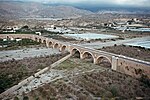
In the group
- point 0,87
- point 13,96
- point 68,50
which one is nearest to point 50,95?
point 13,96

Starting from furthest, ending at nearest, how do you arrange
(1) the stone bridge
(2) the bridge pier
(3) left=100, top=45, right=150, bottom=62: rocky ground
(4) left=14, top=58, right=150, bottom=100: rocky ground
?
1. (3) left=100, top=45, right=150, bottom=62: rocky ground
2. (2) the bridge pier
3. (1) the stone bridge
4. (4) left=14, top=58, right=150, bottom=100: rocky ground

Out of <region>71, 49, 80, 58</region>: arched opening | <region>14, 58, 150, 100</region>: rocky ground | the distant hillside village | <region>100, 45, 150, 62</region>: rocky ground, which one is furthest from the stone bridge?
the distant hillside village

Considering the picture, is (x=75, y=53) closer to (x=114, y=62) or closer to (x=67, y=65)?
(x=67, y=65)

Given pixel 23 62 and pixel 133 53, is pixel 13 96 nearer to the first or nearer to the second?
pixel 23 62

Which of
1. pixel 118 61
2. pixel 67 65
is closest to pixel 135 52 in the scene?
pixel 118 61

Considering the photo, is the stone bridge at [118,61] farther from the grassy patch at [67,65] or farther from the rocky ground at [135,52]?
the rocky ground at [135,52]

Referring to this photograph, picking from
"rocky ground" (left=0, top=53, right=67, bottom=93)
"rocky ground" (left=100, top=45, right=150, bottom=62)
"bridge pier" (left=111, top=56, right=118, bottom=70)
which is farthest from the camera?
"rocky ground" (left=100, top=45, right=150, bottom=62)

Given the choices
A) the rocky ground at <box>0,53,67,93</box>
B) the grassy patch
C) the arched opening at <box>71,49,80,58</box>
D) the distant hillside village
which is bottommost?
the grassy patch

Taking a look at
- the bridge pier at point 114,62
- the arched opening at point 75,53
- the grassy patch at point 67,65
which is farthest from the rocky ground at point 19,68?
the bridge pier at point 114,62

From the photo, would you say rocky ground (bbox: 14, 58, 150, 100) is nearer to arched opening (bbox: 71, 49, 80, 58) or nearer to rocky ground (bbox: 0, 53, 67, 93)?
rocky ground (bbox: 0, 53, 67, 93)
